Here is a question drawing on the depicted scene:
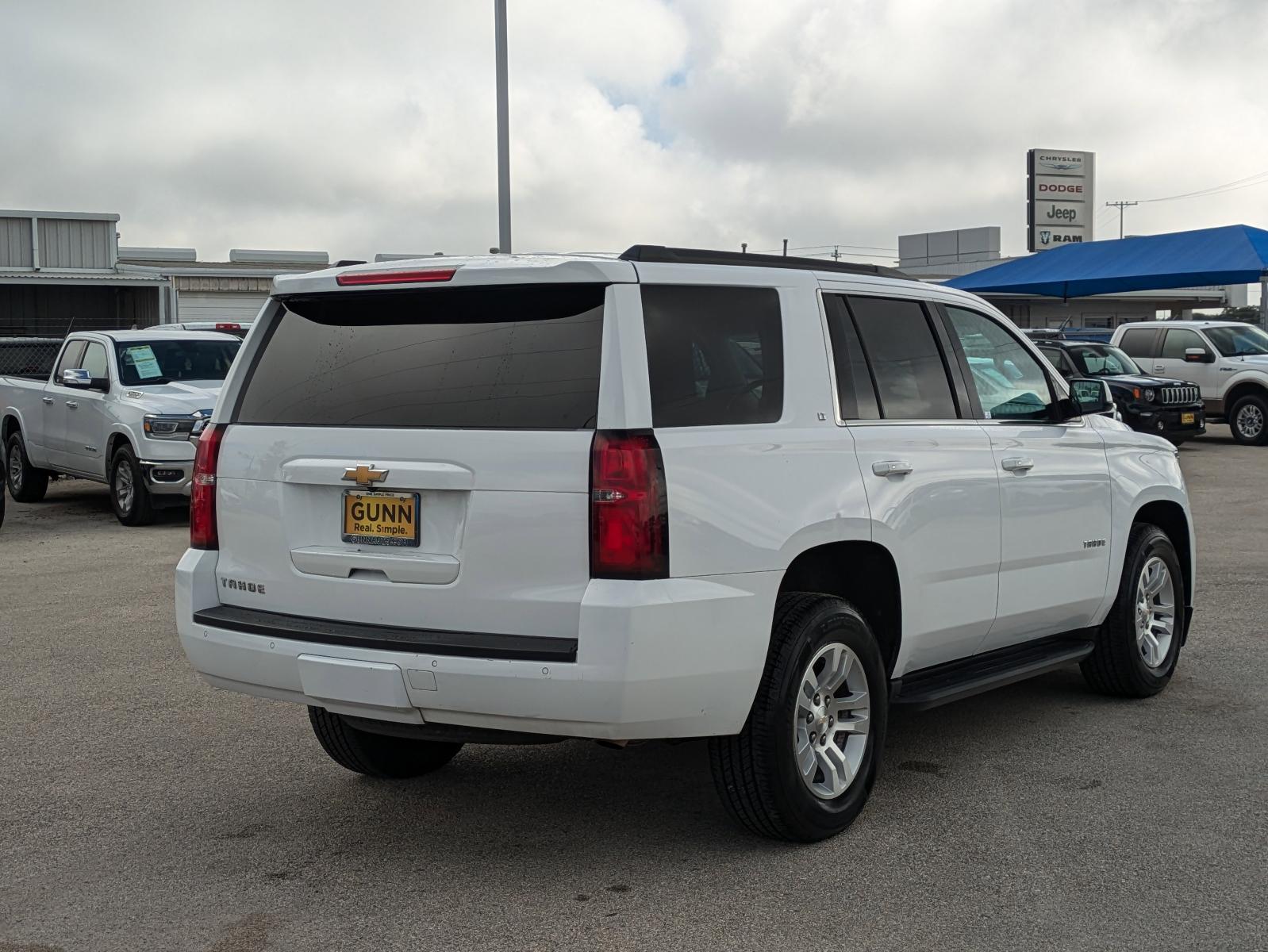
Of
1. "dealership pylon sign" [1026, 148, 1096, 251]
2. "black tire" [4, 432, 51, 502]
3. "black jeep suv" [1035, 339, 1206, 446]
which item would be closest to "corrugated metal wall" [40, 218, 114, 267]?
"black tire" [4, 432, 51, 502]

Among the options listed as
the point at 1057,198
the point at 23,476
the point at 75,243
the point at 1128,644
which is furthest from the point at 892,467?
the point at 1057,198

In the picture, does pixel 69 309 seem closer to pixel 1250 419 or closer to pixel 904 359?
pixel 1250 419

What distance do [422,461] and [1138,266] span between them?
95.5ft

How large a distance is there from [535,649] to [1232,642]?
5.14 meters

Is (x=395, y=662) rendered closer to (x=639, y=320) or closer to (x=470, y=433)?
(x=470, y=433)

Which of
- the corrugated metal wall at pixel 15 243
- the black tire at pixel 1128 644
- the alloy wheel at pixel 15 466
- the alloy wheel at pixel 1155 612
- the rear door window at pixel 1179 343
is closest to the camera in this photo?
the black tire at pixel 1128 644

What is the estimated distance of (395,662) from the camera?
4273 millimetres

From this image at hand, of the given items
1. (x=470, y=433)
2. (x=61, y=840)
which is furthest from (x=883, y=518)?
(x=61, y=840)

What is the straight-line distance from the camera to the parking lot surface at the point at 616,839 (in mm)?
4066

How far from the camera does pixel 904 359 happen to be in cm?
540

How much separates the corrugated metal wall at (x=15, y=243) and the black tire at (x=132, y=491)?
1738cm

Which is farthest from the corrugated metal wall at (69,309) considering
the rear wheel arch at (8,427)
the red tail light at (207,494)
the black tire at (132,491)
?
the red tail light at (207,494)

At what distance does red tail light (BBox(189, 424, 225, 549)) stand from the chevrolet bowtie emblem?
668 millimetres

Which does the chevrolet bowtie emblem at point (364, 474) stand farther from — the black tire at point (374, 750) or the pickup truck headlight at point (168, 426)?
the pickup truck headlight at point (168, 426)
